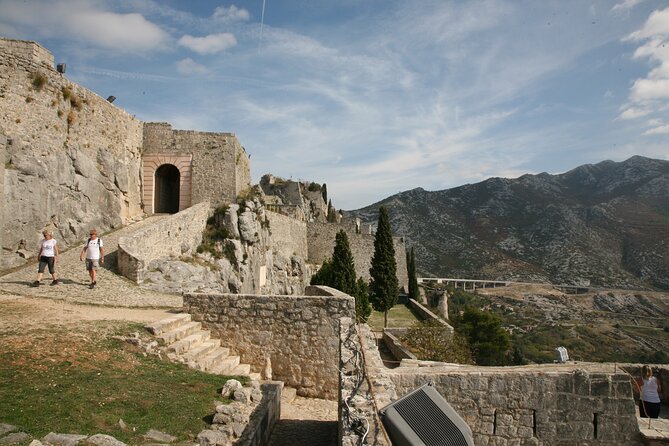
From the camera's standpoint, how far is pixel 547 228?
95375 millimetres

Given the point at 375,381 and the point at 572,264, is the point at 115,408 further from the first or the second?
the point at 572,264

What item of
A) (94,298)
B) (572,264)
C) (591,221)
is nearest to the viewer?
(94,298)

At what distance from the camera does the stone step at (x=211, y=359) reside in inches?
337

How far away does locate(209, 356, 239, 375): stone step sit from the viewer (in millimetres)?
8777

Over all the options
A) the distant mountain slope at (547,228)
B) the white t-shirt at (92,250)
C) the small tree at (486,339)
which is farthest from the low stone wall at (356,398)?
the distant mountain slope at (547,228)

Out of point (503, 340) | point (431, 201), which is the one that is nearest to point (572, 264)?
point (431, 201)

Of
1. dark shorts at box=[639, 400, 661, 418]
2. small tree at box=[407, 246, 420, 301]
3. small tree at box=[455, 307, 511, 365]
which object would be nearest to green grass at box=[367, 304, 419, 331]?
small tree at box=[407, 246, 420, 301]

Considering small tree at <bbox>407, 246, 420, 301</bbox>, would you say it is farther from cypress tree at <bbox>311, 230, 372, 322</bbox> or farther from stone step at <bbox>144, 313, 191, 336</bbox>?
stone step at <bbox>144, 313, 191, 336</bbox>

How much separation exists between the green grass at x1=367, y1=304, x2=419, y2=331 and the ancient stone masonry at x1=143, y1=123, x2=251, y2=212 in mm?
13771

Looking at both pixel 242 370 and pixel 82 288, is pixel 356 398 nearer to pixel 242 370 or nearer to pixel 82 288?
pixel 242 370

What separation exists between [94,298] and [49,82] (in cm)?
994

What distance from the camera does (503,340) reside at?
110 feet

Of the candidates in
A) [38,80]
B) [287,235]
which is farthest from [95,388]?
[287,235]

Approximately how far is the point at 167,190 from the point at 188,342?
18579 millimetres
